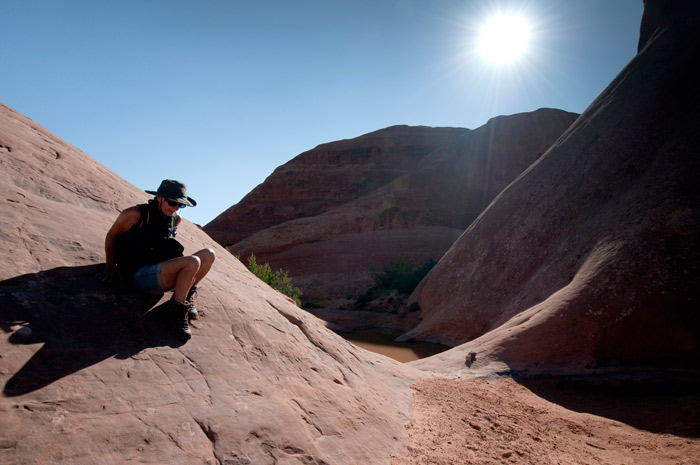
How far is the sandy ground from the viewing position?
385 cm

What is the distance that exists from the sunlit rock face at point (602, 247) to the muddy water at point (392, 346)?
477 millimetres

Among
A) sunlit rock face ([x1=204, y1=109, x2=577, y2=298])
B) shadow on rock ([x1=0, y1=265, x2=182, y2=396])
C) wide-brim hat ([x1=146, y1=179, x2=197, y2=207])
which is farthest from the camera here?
sunlit rock face ([x1=204, y1=109, x2=577, y2=298])

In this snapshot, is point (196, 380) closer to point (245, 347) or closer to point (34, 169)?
point (245, 347)

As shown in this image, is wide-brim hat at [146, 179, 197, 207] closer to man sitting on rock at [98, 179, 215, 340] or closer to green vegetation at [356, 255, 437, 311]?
man sitting on rock at [98, 179, 215, 340]

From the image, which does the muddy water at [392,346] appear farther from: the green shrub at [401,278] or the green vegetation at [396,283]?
the green shrub at [401,278]

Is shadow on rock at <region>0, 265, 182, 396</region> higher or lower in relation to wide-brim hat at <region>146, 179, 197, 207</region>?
lower

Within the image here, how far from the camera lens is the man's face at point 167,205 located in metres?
3.28

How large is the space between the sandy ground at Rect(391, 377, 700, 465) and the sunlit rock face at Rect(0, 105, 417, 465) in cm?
46

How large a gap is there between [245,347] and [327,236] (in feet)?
117

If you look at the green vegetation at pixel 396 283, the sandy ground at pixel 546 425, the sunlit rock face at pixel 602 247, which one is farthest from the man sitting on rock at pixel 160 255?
the green vegetation at pixel 396 283

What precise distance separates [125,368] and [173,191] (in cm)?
130

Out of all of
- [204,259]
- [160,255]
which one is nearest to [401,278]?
[204,259]

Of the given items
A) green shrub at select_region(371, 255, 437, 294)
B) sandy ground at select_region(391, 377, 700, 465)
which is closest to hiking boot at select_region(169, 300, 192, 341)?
sandy ground at select_region(391, 377, 700, 465)

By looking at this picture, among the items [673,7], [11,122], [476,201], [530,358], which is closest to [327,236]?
[476,201]
